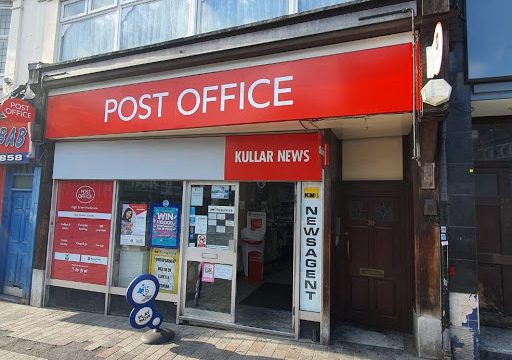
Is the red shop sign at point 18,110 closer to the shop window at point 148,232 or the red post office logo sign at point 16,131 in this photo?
the red post office logo sign at point 16,131

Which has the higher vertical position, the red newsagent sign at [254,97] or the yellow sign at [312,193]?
the red newsagent sign at [254,97]

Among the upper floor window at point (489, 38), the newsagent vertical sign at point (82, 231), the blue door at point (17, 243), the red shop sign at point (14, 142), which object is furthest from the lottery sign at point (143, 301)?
the upper floor window at point (489, 38)

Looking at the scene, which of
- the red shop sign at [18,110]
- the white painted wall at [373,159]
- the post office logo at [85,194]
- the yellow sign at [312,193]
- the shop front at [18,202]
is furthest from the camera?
the shop front at [18,202]

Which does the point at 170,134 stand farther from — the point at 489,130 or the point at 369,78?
the point at 489,130

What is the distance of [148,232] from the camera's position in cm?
610

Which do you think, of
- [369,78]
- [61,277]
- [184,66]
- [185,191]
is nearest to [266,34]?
[184,66]

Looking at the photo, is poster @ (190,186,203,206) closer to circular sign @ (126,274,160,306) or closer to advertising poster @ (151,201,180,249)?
advertising poster @ (151,201,180,249)

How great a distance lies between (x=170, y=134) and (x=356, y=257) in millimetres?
3620

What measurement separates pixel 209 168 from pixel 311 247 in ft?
6.47

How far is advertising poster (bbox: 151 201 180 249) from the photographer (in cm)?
584

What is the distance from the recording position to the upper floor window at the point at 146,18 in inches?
217

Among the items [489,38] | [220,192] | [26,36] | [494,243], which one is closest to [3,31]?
[26,36]

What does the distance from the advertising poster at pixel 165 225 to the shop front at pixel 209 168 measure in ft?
0.07

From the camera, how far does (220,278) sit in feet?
18.0
